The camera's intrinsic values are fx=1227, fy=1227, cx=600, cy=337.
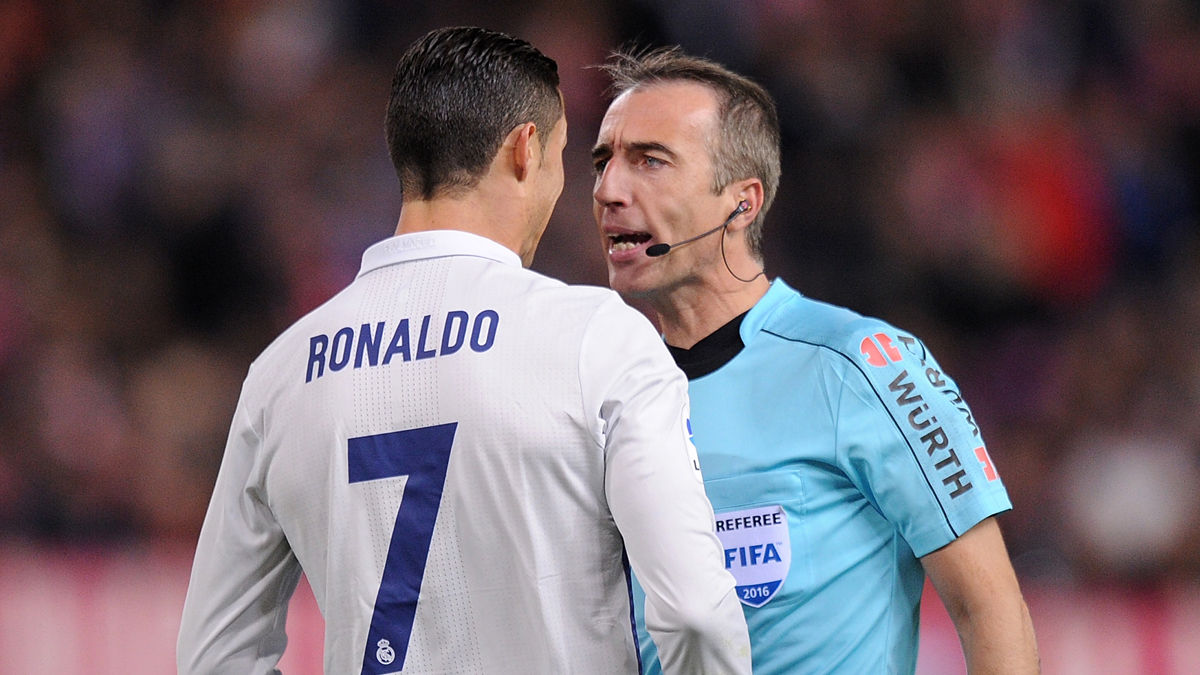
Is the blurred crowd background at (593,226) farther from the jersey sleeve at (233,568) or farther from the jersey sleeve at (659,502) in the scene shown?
the jersey sleeve at (659,502)

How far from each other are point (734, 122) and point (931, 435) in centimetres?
89

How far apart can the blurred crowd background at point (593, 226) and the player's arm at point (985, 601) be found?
3.09 metres

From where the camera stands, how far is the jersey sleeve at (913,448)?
218cm

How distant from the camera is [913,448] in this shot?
2.22 meters

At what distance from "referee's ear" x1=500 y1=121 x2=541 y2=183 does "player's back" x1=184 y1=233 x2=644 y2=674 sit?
17cm

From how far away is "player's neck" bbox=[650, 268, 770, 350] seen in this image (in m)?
2.61

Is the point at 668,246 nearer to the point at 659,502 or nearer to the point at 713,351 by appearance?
the point at 713,351

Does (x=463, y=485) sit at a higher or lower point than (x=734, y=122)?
lower

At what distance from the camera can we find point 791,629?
2.26 m

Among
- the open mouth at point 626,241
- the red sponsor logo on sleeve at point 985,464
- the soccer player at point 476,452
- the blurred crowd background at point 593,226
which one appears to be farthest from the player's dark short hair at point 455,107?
the blurred crowd background at point 593,226

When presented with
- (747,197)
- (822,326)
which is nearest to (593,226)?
(747,197)

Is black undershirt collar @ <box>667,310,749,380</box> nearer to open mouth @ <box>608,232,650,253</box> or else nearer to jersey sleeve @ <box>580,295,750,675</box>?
open mouth @ <box>608,232,650,253</box>

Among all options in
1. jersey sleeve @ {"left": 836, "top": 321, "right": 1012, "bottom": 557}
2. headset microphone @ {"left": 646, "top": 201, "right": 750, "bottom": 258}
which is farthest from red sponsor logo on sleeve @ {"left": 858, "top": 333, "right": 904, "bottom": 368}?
headset microphone @ {"left": 646, "top": 201, "right": 750, "bottom": 258}

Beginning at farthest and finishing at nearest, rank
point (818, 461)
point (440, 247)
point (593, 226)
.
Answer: point (593, 226), point (818, 461), point (440, 247)
